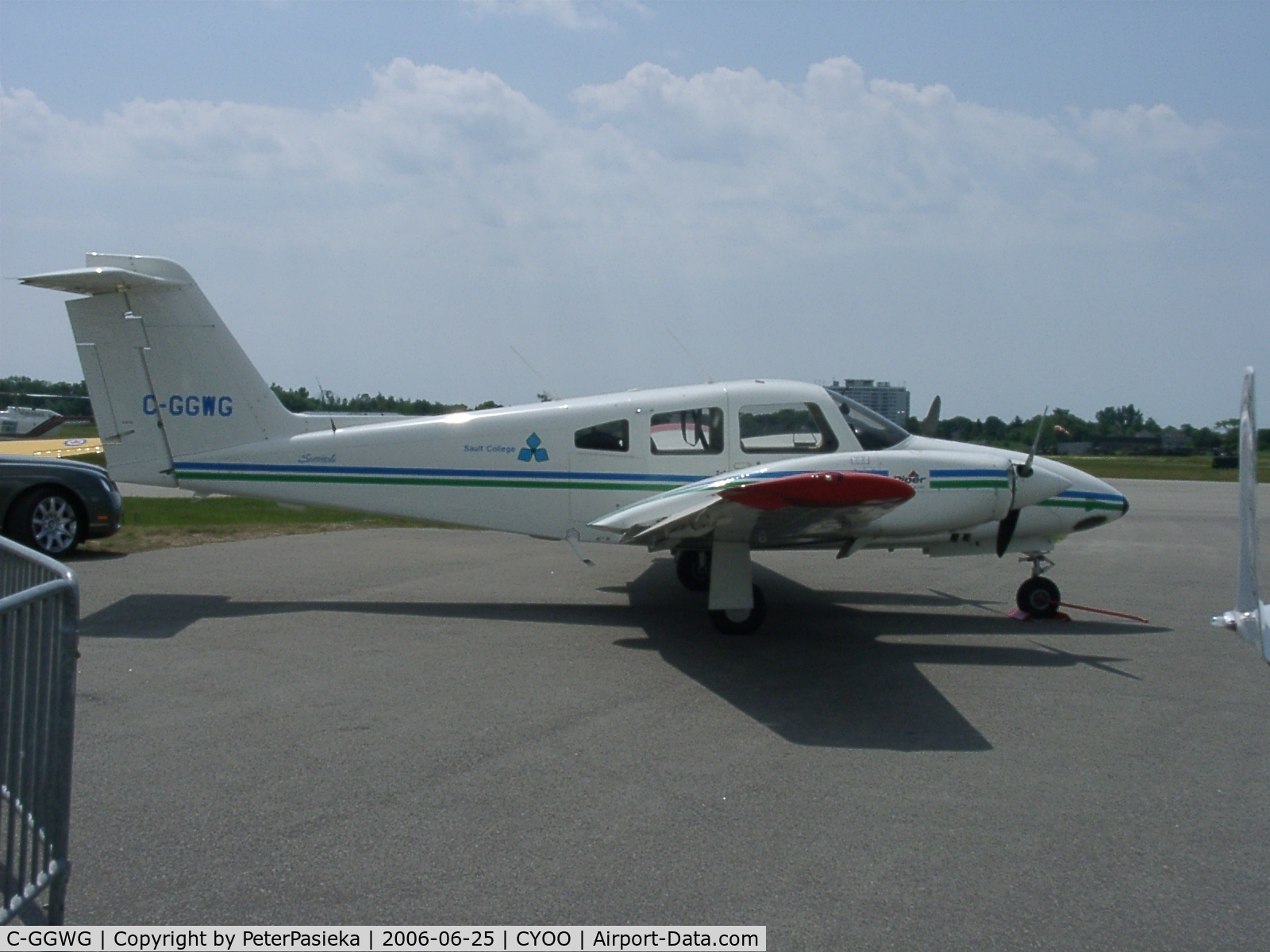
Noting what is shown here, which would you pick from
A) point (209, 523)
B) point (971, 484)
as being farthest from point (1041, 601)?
point (209, 523)

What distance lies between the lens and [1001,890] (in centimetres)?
388

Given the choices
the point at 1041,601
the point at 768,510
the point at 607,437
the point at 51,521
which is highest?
the point at 607,437

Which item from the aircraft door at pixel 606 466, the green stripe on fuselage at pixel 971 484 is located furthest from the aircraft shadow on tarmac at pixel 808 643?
the green stripe on fuselage at pixel 971 484

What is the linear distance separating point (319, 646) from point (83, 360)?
401cm

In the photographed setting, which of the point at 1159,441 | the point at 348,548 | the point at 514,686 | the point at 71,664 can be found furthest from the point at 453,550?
the point at 1159,441

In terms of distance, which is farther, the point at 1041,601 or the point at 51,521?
the point at 51,521

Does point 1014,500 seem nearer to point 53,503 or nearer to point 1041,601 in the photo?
point 1041,601

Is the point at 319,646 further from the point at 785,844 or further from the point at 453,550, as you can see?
the point at 453,550

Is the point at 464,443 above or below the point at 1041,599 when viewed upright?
above

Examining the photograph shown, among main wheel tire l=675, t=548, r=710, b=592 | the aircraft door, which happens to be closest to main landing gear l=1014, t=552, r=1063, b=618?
main wheel tire l=675, t=548, r=710, b=592

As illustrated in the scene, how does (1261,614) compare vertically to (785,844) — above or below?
above

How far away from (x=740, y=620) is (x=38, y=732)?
251 inches

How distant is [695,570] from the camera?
35.4ft

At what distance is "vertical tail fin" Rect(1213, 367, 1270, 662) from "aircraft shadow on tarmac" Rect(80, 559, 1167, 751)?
2.36m
